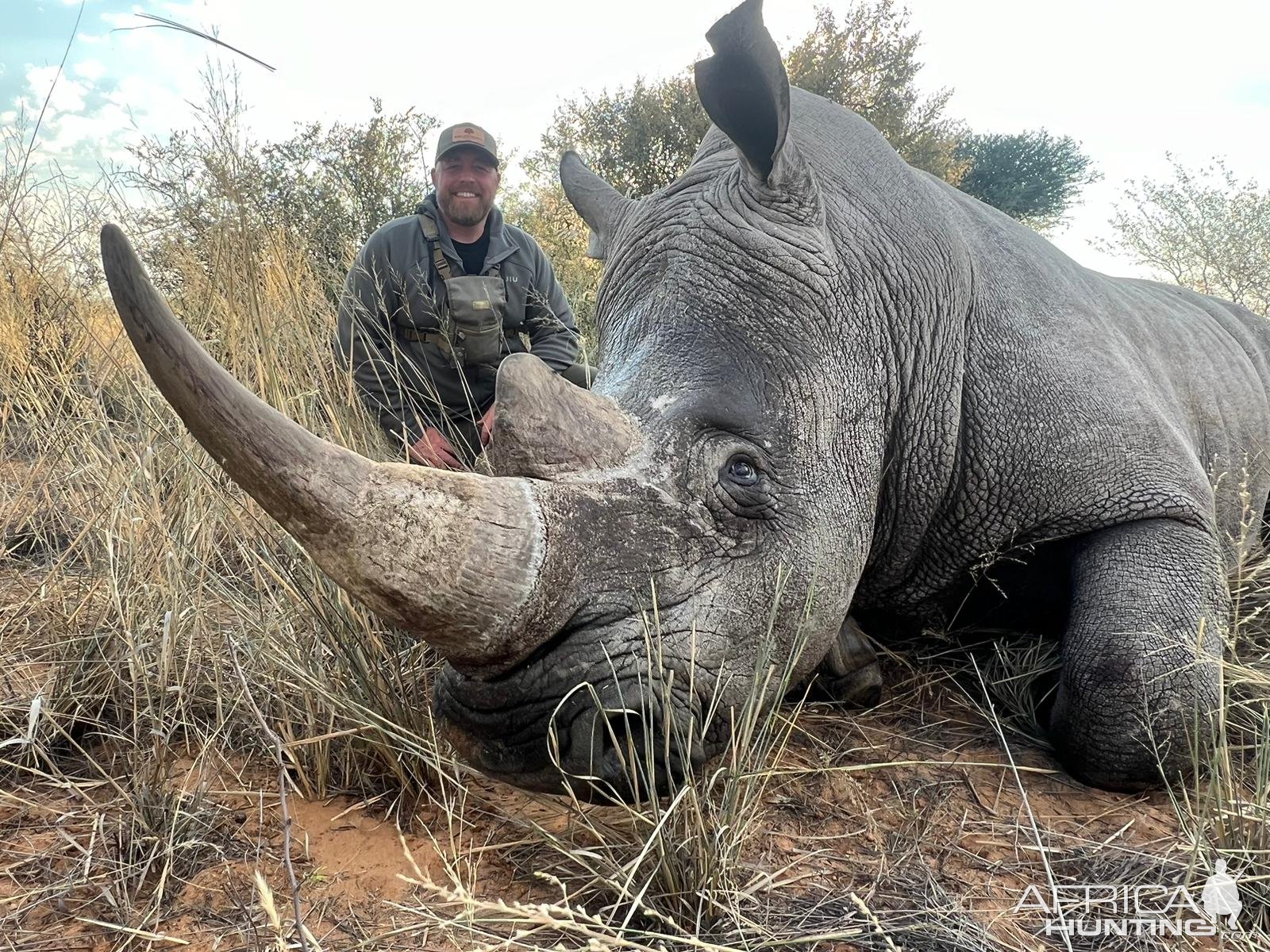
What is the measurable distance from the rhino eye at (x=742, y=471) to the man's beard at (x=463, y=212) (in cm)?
431

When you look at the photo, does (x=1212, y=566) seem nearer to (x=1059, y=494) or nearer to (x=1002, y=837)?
(x=1059, y=494)

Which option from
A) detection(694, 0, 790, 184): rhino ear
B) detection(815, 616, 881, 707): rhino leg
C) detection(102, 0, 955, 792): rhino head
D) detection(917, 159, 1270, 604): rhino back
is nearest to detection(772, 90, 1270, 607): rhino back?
detection(917, 159, 1270, 604): rhino back

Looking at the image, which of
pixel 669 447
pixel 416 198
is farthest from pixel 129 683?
pixel 416 198

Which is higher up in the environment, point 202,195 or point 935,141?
point 935,141

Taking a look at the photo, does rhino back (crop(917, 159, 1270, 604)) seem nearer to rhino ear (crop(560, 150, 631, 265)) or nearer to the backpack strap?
rhino ear (crop(560, 150, 631, 265))

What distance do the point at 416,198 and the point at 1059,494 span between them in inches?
294

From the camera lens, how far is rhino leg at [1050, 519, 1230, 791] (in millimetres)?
2742

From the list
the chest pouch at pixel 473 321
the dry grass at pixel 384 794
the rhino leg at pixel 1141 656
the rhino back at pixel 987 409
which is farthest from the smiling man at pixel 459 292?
the rhino leg at pixel 1141 656

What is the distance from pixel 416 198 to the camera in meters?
9.17

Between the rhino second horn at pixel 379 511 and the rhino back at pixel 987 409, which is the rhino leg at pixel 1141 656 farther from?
the rhino second horn at pixel 379 511

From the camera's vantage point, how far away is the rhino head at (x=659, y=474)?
1820mm

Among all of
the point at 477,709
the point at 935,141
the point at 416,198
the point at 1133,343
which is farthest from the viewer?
the point at 935,141

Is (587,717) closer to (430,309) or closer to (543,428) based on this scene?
(543,428)

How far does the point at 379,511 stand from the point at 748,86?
5.54 ft
